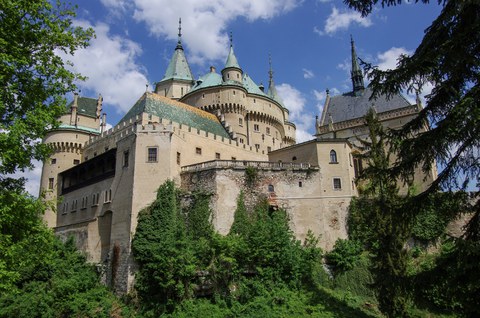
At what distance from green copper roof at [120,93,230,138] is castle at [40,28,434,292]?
15 centimetres

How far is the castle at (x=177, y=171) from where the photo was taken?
35938 mm

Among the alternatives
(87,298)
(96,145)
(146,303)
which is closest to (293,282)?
(146,303)

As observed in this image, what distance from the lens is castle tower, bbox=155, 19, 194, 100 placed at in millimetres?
67500

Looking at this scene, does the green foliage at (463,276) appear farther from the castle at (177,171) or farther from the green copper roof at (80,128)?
the green copper roof at (80,128)

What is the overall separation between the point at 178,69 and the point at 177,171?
3616 centimetres

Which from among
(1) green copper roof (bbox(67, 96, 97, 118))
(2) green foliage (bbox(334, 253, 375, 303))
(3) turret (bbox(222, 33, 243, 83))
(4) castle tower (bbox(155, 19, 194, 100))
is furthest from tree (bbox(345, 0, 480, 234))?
(4) castle tower (bbox(155, 19, 194, 100))

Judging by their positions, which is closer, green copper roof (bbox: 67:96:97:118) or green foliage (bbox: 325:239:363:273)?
green foliage (bbox: 325:239:363:273)

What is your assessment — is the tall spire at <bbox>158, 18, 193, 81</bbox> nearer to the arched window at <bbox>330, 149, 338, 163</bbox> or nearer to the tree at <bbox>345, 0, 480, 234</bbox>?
the arched window at <bbox>330, 149, 338, 163</bbox>

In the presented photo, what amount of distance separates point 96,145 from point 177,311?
27.1 meters

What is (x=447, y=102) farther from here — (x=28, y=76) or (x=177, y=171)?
(x=177, y=171)

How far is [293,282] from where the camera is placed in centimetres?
3050

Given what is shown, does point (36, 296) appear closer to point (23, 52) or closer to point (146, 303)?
point (146, 303)

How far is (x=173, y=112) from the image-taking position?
152ft

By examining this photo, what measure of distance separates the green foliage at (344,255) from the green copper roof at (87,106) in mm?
36957
